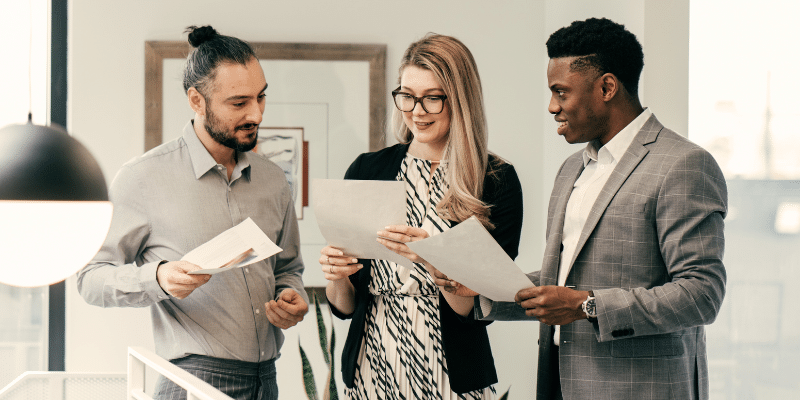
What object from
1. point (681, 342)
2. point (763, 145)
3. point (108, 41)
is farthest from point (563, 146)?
point (108, 41)

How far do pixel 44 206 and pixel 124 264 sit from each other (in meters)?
0.75

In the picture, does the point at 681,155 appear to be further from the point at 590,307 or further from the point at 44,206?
the point at 44,206

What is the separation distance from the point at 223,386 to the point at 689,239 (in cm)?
122

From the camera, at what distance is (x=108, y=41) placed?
271cm

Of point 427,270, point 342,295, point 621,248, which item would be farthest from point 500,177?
point 342,295

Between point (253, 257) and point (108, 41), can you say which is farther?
point (108, 41)

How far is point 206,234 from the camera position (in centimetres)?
168

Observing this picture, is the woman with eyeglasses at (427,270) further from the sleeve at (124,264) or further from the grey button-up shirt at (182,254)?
the sleeve at (124,264)

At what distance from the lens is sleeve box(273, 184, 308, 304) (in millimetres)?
1859

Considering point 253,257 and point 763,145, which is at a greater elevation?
point 763,145

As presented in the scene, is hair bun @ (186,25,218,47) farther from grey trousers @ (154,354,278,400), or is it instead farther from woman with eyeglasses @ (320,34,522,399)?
grey trousers @ (154,354,278,400)

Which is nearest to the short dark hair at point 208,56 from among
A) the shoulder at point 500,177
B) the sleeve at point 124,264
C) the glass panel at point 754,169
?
the sleeve at point 124,264

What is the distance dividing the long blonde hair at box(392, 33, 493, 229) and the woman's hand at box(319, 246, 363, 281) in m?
0.28

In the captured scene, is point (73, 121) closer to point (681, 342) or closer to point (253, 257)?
point (253, 257)
